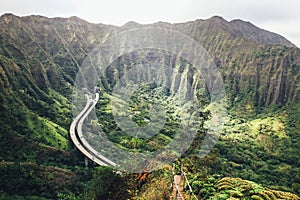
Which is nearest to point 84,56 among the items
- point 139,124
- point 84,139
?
point 84,139

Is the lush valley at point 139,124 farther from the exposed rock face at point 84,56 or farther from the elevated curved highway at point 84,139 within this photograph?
the elevated curved highway at point 84,139

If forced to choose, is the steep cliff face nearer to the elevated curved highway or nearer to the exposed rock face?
the exposed rock face

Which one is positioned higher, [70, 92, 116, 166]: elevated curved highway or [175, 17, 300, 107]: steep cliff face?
[175, 17, 300, 107]: steep cliff face

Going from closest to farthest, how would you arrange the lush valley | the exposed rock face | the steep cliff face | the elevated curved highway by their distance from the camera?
the lush valley
the elevated curved highway
the exposed rock face
the steep cliff face

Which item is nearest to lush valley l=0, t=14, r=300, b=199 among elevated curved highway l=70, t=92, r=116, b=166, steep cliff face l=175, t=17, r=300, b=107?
steep cliff face l=175, t=17, r=300, b=107

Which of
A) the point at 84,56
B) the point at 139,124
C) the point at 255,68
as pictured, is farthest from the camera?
the point at 84,56

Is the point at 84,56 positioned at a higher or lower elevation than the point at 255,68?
lower

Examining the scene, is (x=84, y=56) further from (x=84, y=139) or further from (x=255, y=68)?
(x=84, y=139)

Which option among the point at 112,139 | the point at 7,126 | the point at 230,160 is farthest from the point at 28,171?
the point at 230,160

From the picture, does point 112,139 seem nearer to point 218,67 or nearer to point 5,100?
point 5,100
